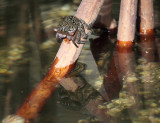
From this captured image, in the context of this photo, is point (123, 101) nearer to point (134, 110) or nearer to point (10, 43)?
point (134, 110)

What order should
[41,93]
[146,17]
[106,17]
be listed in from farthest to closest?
[106,17] < [146,17] < [41,93]

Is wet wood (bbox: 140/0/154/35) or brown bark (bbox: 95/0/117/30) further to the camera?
brown bark (bbox: 95/0/117/30)

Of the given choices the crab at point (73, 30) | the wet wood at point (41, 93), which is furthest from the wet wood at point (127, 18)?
the wet wood at point (41, 93)

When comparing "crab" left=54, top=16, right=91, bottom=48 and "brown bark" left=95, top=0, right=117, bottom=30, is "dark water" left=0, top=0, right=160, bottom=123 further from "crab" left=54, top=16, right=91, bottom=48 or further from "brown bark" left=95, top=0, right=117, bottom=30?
"crab" left=54, top=16, right=91, bottom=48

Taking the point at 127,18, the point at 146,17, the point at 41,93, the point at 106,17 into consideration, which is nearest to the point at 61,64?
the point at 41,93

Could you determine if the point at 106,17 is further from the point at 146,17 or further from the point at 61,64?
the point at 61,64

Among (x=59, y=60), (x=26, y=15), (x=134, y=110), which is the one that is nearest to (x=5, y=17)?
(x=26, y=15)

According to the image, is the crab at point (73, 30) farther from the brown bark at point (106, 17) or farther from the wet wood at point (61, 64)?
the brown bark at point (106, 17)

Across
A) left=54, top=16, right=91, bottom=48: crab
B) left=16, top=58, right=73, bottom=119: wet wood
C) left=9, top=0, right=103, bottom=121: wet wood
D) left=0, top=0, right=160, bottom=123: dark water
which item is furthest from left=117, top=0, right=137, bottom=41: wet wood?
left=16, top=58, right=73, bottom=119: wet wood
